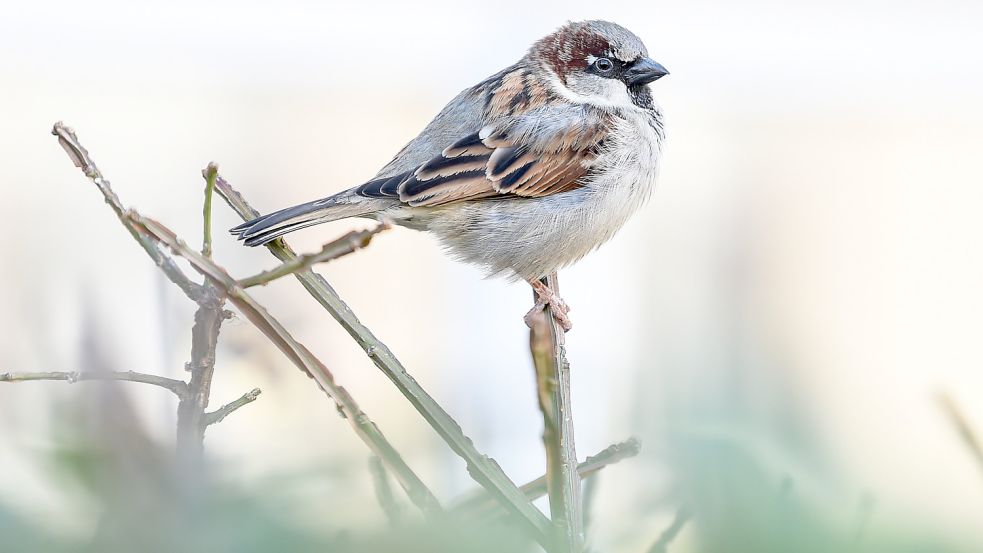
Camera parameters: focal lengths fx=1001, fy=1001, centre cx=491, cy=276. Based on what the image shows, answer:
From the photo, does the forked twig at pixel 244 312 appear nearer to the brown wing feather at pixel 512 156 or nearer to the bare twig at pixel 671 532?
the bare twig at pixel 671 532

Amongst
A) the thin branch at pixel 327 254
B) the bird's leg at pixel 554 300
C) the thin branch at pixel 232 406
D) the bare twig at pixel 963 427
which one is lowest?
the bird's leg at pixel 554 300

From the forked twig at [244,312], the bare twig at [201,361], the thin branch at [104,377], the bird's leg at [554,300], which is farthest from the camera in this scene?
the bird's leg at [554,300]

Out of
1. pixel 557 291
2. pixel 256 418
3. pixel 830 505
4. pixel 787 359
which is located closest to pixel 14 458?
pixel 256 418

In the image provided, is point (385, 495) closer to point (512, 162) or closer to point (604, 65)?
point (512, 162)

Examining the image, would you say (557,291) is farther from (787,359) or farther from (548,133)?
(787,359)

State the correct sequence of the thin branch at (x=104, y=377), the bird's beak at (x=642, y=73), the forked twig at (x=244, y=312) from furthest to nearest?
the bird's beak at (x=642, y=73)
the forked twig at (x=244, y=312)
the thin branch at (x=104, y=377)

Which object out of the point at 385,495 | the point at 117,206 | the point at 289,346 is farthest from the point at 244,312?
the point at 385,495

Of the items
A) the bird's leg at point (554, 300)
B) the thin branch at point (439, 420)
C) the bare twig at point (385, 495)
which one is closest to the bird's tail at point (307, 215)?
the bird's leg at point (554, 300)

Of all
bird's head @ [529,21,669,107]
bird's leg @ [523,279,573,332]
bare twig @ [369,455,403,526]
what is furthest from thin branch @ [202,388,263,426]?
bird's head @ [529,21,669,107]

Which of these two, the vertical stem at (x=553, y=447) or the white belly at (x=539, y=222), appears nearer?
the vertical stem at (x=553, y=447)
